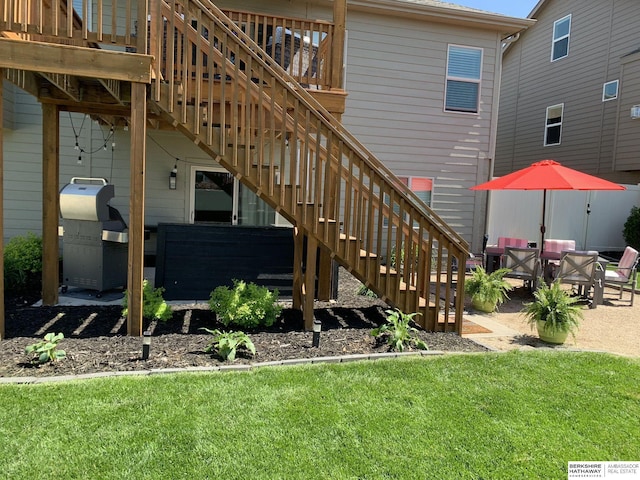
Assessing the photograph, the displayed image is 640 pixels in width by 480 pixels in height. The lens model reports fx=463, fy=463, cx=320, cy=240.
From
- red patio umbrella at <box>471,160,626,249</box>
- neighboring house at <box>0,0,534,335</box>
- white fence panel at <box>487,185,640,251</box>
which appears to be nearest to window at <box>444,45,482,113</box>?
neighboring house at <box>0,0,534,335</box>

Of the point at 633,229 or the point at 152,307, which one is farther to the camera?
the point at 633,229

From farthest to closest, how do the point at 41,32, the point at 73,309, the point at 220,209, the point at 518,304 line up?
1. the point at 220,209
2. the point at 518,304
3. the point at 73,309
4. the point at 41,32

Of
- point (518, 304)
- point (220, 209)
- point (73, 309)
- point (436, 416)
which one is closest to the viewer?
point (436, 416)

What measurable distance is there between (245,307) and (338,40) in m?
3.50

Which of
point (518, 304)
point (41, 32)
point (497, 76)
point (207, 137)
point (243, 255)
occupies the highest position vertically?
point (497, 76)

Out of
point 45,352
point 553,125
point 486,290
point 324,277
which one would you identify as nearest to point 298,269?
point 324,277

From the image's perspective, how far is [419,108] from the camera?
986 cm

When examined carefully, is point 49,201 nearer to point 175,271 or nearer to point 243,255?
point 175,271

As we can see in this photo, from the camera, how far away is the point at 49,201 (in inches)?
218

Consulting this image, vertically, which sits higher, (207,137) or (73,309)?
(207,137)

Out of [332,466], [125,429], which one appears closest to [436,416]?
[332,466]

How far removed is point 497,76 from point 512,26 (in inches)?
39.9

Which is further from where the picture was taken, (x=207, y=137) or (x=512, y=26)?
(x=512, y=26)

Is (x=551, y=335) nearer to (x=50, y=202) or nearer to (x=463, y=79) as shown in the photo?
(x=50, y=202)
